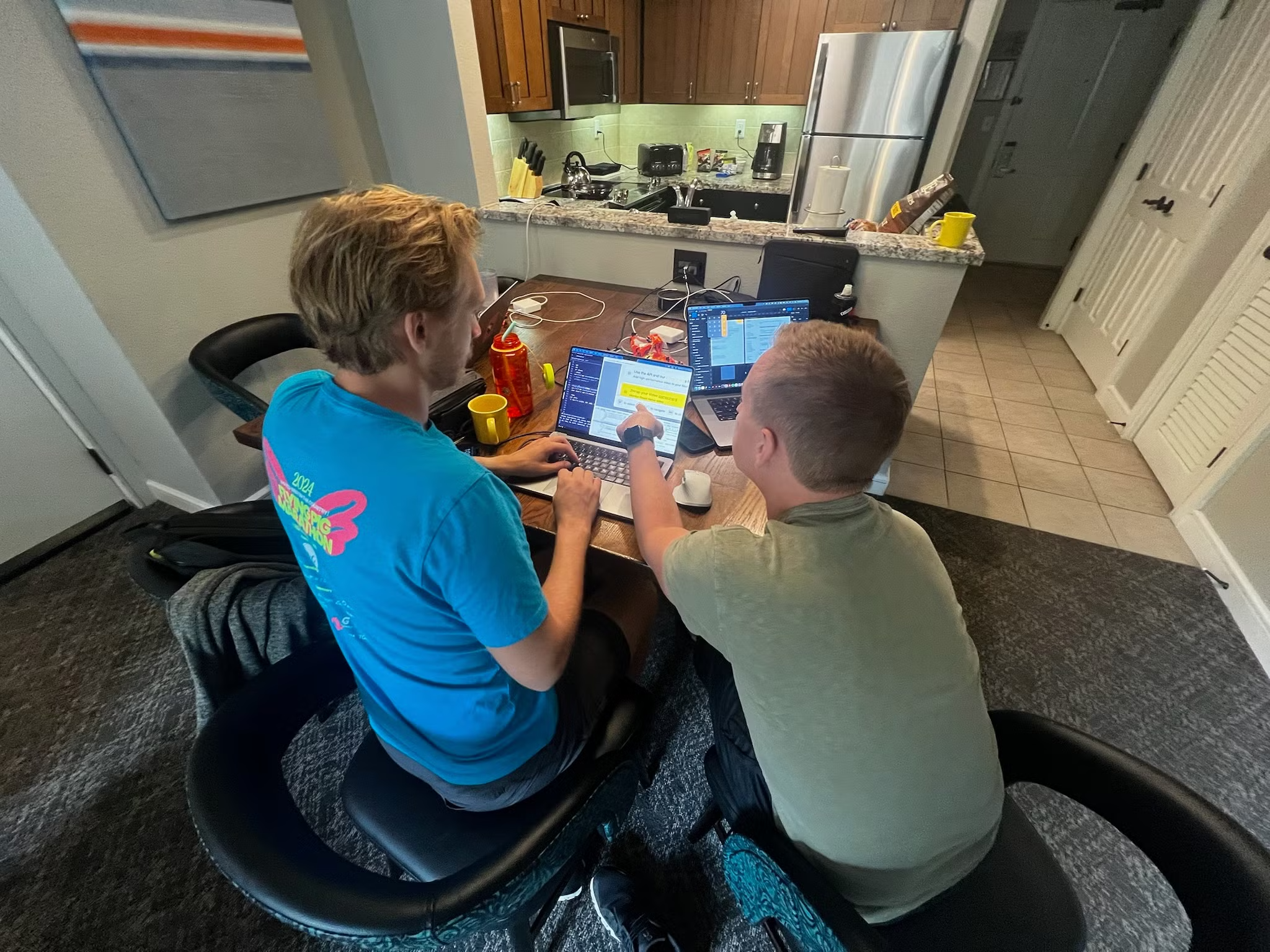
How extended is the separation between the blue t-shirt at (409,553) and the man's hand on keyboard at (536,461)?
14.5 inches

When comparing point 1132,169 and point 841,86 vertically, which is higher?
point 841,86

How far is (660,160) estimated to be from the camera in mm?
3924

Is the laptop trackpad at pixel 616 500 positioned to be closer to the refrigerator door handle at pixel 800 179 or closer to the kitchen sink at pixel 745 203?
the refrigerator door handle at pixel 800 179

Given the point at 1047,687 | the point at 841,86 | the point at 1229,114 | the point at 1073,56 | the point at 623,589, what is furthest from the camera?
the point at 1073,56

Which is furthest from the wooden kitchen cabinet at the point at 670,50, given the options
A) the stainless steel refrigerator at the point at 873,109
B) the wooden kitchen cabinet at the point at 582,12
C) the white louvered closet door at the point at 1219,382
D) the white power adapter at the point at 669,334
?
the white louvered closet door at the point at 1219,382

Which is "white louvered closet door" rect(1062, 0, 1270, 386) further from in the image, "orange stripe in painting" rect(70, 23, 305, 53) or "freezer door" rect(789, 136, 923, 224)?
"orange stripe in painting" rect(70, 23, 305, 53)

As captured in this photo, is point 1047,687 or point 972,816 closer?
point 972,816

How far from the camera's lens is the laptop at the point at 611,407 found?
1.10 meters

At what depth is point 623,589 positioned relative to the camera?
1.33 m

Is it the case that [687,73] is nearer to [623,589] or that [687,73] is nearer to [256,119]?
[256,119]

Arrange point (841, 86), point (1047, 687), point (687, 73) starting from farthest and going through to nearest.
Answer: point (687, 73) → point (841, 86) → point (1047, 687)

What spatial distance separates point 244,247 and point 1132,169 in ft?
16.4

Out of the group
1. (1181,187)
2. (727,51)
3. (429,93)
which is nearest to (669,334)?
(429,93)

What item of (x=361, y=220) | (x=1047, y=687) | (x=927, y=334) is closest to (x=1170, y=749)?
(x=1047, y=687)
